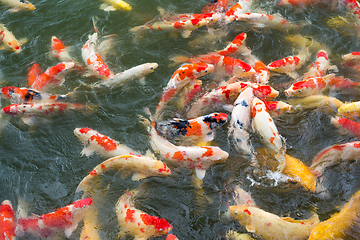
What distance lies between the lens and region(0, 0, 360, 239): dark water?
3760 mm

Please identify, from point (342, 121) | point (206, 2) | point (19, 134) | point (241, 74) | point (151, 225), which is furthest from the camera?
point (206, 2)

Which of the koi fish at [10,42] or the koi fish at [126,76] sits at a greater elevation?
the koi fish at [10,42]

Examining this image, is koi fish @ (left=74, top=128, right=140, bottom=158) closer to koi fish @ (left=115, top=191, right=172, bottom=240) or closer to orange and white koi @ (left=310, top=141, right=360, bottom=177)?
koi fish @ (left=115, top=191, right=172, bottom=240)

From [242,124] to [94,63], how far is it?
11.5 ft

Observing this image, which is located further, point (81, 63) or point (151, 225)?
point (81, 63)

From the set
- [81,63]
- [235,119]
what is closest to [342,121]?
[235,119]

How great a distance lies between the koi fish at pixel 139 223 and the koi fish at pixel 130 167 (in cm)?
57

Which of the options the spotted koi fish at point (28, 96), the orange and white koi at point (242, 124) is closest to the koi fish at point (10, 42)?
the spotted koi fish at point (28, 96)

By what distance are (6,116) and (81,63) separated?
1916mm

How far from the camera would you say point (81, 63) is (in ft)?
19.0

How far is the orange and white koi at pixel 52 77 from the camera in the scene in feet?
17.6

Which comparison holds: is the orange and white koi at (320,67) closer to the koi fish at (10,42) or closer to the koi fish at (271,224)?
the koi fish at (271,224)

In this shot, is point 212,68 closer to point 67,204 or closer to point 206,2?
point 206,2

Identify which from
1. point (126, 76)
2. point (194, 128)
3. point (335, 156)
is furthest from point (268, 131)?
point (126, 76)
